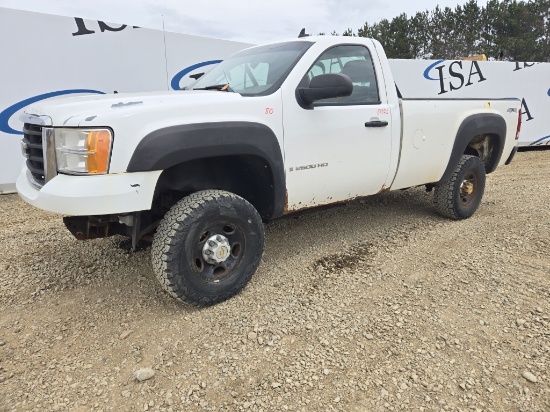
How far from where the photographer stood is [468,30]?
32781mm

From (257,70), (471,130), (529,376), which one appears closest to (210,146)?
(257,70)

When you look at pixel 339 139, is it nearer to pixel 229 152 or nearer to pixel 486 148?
pixel 229 152

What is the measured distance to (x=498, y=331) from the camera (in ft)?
8.30

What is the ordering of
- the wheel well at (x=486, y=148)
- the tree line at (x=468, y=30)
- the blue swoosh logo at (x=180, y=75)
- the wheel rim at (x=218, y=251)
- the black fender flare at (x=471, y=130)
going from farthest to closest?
the tree line at (x=468, y=30), the blue swoosh logo at (x=180, y=75), the wheel well at (x=486, y=148), the black fender flare at (x=471, y=130), the wheel rim at (x=218, y=251)

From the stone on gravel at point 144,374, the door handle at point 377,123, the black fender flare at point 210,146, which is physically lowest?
the stone on gravel at point 144,374

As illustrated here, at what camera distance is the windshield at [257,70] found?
3097 millimetres

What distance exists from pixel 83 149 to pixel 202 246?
951mm

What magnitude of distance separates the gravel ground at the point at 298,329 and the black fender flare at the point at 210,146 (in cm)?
90

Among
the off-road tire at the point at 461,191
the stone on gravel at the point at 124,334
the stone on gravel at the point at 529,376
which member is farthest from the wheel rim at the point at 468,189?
the stone on gravel at the point at 124,334

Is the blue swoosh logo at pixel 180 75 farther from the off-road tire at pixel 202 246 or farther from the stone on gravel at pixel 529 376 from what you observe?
the stone on gravel at pixel 529 376

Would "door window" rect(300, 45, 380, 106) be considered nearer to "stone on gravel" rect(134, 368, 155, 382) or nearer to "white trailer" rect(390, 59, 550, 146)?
"stone on gravel" rect(134, 368, 155, 382)

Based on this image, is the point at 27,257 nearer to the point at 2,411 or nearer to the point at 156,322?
→ the point at 156,322

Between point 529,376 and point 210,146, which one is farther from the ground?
point 210,146

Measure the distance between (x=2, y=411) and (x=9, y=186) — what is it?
17.8ft
